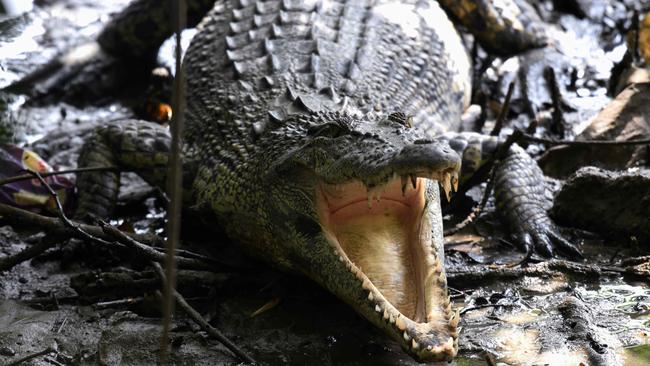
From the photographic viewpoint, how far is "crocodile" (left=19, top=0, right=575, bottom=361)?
116 inches

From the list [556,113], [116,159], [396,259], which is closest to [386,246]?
[396,259]

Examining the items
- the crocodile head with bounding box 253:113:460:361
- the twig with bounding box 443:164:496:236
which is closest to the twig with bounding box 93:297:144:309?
the crocodile head with bounding box 253:113:460:361

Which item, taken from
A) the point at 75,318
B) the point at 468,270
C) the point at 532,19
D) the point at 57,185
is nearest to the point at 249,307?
the point at 75,318

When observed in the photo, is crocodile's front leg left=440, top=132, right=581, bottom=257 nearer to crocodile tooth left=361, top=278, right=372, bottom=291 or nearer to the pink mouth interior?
the pink mouth interior

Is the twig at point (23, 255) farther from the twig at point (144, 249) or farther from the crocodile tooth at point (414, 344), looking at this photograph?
the crocodile tooth at point (414, 344)

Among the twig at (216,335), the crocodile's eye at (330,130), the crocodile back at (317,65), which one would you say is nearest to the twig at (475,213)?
the crocodile back at (317,65)

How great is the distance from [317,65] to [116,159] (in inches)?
48.6

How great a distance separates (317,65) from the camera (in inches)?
174

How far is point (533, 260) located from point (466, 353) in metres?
0.99

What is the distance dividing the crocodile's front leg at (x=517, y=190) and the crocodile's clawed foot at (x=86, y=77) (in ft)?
11.4

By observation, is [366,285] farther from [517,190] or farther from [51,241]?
[517,190]

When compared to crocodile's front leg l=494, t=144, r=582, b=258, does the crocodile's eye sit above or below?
above

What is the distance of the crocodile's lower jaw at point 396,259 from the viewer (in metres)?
2.71

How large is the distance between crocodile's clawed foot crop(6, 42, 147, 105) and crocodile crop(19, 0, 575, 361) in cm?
99
